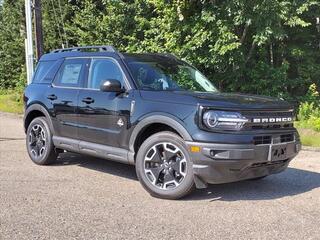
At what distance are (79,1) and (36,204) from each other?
17.2 m

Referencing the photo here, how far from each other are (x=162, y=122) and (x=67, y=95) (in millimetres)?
2029

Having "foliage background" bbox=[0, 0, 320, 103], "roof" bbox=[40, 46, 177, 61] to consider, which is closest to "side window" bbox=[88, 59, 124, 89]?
"roof" bbox=[40, 46, 177, 61]

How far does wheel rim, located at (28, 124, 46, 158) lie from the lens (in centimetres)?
838

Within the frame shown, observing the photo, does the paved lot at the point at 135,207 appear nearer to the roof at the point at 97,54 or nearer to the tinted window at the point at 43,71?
the tinted window at the point at 43,71

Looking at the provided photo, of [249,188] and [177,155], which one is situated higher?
[177,155]

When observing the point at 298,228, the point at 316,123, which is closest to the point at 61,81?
the point at 298,228

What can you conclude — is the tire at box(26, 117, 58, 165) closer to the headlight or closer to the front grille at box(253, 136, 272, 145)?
the headlight

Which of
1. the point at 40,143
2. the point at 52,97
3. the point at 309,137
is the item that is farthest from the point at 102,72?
the point at 309,137

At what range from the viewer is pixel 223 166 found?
5.93 metres

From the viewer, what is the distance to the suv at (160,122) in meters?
5.95

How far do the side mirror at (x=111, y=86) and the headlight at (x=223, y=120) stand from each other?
139 cm

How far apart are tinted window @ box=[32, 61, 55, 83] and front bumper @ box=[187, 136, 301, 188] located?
3418mm

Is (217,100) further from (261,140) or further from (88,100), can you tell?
(88,100)

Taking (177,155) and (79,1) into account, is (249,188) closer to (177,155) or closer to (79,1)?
(177,155)
